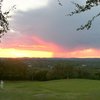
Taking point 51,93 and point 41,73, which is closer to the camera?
point 51,93

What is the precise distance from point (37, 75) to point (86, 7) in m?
65.1

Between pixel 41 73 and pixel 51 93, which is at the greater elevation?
pixel 41 73

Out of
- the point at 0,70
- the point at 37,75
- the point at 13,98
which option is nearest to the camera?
the point at 13,98

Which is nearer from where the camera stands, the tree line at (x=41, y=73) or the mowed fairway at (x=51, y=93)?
the mowed fairway at (x=51, y=93)

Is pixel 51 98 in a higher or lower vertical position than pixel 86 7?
lower

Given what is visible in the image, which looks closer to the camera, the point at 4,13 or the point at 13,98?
the point at 4,13

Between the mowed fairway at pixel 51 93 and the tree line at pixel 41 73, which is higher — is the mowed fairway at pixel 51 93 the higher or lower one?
the lower one

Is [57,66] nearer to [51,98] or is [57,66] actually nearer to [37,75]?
[37,75]

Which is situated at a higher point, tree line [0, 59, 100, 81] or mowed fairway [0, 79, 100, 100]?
tree line [0, 59, 100, 81]

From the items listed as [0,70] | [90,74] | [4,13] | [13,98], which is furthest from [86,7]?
[90,74]

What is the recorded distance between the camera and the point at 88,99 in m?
27.7

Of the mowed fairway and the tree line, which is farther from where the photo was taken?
the tree line

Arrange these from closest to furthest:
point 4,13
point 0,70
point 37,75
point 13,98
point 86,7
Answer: point 86,7
point 4,13
point 13,98
point 0,70
point 37,75

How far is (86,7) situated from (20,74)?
6629 cm
